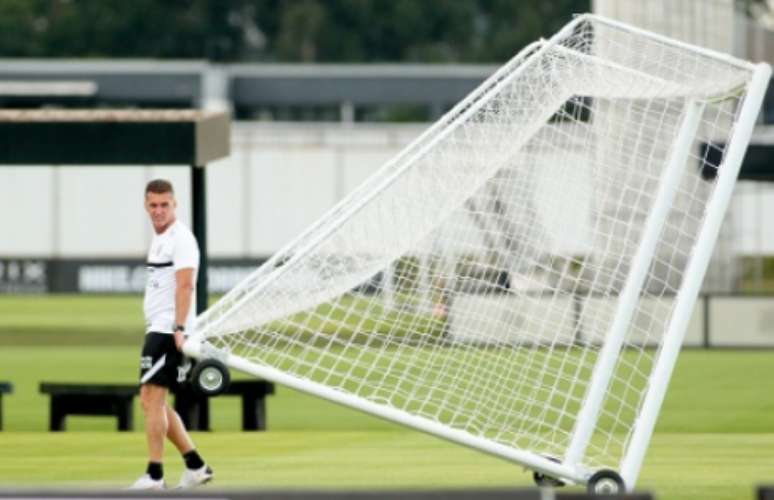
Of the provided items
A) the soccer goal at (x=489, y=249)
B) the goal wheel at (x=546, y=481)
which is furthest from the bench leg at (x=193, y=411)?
the goal wheel at (x=546, y=481)

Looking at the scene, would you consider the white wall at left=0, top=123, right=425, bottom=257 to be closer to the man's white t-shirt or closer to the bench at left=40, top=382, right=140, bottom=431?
the bench at left=40, top=382, right=140, bottom=431

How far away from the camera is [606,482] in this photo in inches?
470

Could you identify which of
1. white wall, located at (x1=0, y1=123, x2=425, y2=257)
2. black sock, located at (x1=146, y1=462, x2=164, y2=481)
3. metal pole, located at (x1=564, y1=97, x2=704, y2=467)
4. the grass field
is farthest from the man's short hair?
white wall, located at (x1=0, y1=123, x2=425, y2=257)

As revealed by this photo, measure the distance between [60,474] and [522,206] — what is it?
3.93 metres

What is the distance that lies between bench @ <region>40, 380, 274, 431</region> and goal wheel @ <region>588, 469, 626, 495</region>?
21.8 feet

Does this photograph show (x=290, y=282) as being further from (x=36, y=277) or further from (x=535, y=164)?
(x=36, y=277)

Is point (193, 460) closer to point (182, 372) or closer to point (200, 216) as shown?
point (182, 372)

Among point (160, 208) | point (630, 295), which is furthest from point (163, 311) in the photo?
point (630, 295)

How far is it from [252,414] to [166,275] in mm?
5815

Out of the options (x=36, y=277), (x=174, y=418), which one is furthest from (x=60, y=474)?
(x=36, y=277)

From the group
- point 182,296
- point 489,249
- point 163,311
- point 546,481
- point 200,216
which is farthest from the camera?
point 200,216

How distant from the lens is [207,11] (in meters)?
104

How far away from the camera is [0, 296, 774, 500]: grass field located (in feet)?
44.6

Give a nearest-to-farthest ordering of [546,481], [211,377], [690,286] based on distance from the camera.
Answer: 1. [211,377]
2. [690,286]
3. [546,481]
